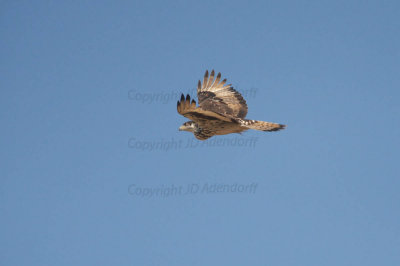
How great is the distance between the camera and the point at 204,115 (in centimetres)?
1420

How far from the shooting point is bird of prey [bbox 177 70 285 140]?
13938 mm

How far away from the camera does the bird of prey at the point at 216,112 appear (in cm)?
1394

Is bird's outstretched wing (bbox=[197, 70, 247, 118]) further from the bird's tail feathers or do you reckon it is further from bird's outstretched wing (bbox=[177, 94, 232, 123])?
bird's outstretched wing (bbox=[177, 94, 232, 123])

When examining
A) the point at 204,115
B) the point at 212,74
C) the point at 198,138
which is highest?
the point at 212,74

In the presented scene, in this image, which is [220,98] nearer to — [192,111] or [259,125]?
[259,125]

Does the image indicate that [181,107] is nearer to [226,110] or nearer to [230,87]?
[226,110]

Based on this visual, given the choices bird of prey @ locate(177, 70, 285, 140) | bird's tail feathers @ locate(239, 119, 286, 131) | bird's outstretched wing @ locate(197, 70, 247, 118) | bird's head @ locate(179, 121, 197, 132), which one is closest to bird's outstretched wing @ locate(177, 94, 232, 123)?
bird of prey @ locate(177, 70, 285, 140)

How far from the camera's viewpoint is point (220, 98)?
1870cm

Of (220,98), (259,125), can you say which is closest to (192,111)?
(259,125)

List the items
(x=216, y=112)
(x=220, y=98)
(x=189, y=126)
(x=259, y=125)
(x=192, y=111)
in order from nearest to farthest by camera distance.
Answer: (x=192, y=111) < (x=259, y=125) < (x=189, y=126) < (x=216, y=112) < (x=220, y=98)

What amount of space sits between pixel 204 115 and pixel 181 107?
1.10m

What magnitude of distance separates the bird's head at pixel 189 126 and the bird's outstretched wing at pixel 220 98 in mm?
1199

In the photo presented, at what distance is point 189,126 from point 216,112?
1.31 meters

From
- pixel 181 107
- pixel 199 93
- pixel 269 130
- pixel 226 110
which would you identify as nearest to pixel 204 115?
pixel 181 107
